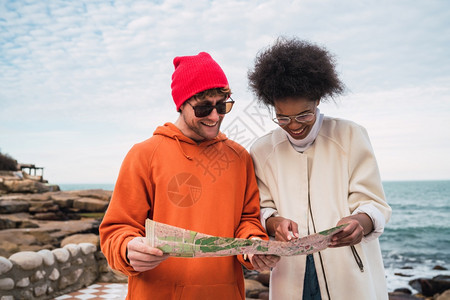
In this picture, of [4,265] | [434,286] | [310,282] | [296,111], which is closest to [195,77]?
[296,111]

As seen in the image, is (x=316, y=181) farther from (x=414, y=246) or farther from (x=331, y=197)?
(x=414, y=246)

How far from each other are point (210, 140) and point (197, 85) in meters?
0.30

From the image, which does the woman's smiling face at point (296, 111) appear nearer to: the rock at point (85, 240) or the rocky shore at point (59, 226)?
the rocky shore at point (59, 226)

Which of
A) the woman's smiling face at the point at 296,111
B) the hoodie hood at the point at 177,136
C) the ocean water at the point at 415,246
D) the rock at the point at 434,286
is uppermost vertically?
the woman's smiling face at the point at 296,111

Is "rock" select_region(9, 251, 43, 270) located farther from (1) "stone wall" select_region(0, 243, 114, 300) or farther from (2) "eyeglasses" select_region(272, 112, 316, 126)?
(2) "eyeglasses" select_region(272, 112, 316, 126)

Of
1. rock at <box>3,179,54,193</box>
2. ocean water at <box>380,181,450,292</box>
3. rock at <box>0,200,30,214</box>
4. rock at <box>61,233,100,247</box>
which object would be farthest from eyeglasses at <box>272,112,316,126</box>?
rock at <box>3,179,54,193</box>

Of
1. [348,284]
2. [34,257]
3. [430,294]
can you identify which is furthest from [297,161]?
[430,294]

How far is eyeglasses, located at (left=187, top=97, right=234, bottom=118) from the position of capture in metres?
2.03

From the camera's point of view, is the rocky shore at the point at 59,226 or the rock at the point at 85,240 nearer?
the rock at the point at 85,240

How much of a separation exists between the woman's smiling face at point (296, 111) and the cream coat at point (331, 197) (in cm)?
14

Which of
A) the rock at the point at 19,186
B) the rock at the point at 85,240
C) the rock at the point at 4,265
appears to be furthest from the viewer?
the rock at the point at 19,186

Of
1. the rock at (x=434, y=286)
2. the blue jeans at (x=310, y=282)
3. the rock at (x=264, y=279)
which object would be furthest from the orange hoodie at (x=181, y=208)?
the rock at (x=434, y=286)

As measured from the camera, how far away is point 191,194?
1.95 metres

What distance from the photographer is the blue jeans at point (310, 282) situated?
2080 millimetres
